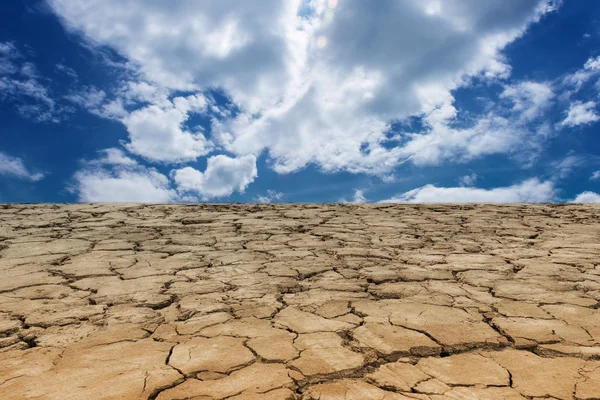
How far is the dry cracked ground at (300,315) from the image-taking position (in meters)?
1.30

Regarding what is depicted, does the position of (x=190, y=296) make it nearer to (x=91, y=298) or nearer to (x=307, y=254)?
(x=91, y=298)

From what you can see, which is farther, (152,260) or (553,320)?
(152,260)

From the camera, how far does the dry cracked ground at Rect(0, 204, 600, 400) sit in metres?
1.30

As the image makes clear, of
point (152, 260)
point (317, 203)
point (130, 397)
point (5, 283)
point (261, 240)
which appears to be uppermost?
point (317, 203)

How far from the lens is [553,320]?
1776 mm

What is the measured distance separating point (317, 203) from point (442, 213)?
62.1 inches

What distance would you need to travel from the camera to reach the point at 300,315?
5.98ft

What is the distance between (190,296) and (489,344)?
1301 mm

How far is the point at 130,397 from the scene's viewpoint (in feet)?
4.03

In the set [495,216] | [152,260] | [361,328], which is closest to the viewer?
[361,328]

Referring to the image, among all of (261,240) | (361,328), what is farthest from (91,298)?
(261,240)

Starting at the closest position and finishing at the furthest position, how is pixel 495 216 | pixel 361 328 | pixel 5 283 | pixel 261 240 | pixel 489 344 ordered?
pixel 489 344 < pixel 361 328 < pixel 5 283 < pixel 261 240 < pixel 495 216

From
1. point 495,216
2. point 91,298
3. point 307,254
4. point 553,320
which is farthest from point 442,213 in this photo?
point 91,298

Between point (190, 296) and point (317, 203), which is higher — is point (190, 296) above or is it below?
below
